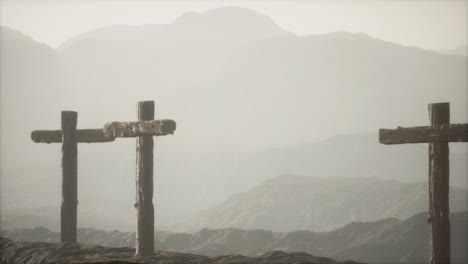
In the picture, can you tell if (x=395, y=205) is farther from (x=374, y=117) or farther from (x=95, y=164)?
(x=374, y=117)

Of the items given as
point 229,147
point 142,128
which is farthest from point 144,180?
point 229,147

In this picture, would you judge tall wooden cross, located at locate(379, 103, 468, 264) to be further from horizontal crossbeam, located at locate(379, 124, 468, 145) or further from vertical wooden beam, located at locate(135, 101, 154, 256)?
vertical wooden beam, located at locate(135, 101, 154, 256)

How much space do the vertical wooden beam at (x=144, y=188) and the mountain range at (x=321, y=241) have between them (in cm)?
1063

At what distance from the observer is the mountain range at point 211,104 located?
75.9 metres

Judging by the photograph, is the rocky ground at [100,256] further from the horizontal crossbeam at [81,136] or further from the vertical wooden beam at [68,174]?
the horizontal crossbeam at [81,136]

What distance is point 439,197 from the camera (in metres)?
8.21

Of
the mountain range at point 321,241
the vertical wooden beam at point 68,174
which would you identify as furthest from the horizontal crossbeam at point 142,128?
the mountain range at point 321,241

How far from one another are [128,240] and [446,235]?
46.8 feet

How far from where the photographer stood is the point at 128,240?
20.3 metres

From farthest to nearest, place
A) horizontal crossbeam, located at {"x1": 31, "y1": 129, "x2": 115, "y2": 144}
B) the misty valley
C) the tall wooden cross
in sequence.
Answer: horizontal crossbeam, located at {"x1": 31, "y1": 129, "x2": 115, "y2": 144}, the misty valley, the tall wooden cross

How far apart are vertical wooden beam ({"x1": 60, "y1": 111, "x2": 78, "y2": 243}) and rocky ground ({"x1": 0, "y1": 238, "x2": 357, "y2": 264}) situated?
916 mm

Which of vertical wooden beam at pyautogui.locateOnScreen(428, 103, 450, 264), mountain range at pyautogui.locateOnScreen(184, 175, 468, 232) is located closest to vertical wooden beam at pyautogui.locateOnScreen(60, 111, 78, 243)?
vertical wooden beam at pyautogui.locateOnScreen(428, 103, 450, 264)

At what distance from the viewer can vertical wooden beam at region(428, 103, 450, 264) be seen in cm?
813

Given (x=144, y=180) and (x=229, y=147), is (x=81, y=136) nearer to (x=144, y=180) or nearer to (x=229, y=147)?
(x=144, y=180)
